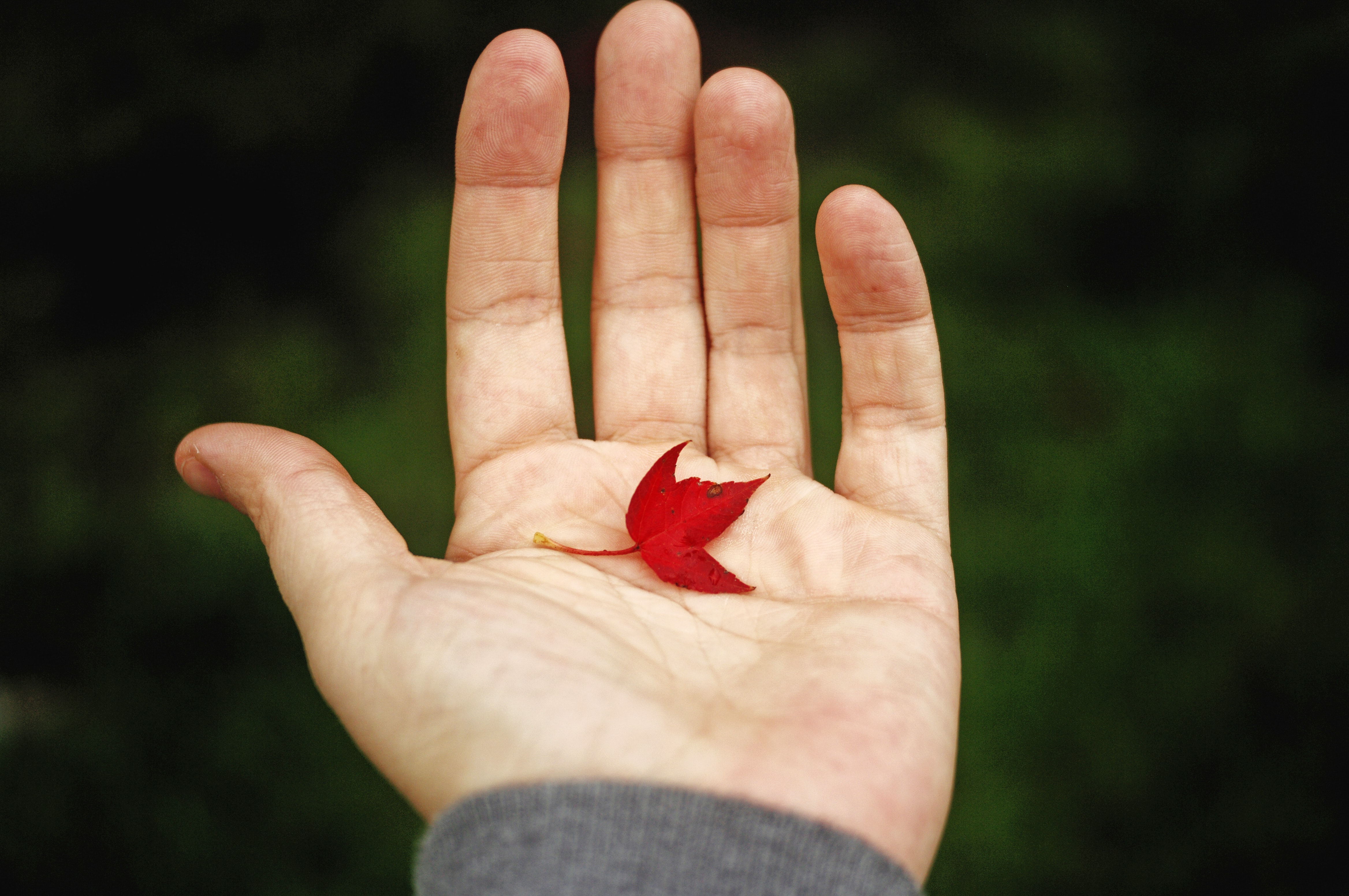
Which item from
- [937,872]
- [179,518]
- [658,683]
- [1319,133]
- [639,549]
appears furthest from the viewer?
[1319,133]

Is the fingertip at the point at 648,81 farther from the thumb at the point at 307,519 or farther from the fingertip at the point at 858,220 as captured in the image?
the thumb at the point at 307,519

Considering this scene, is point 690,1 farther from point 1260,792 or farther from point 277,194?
point 1260,792

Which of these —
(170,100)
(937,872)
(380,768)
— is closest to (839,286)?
(380,768)

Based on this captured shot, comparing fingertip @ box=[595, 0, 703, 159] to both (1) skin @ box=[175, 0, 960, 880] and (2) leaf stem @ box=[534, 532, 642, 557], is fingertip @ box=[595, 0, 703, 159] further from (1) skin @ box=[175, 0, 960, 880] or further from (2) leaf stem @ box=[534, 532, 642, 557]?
(2) leaf stem @ box=[534, 532, 642, 557]

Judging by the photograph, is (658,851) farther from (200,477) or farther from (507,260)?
(507,260)

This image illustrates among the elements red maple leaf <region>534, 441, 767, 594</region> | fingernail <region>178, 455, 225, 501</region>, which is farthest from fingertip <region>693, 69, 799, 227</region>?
fingernail <region>178, 455, 225, 501</region>

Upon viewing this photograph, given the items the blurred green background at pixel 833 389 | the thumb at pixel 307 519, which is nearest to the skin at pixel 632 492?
the thumb at pixel 307 519

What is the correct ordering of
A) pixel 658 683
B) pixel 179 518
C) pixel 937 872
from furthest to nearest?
pixel 179 518 → pixel 937 872 → pixel 658 683
